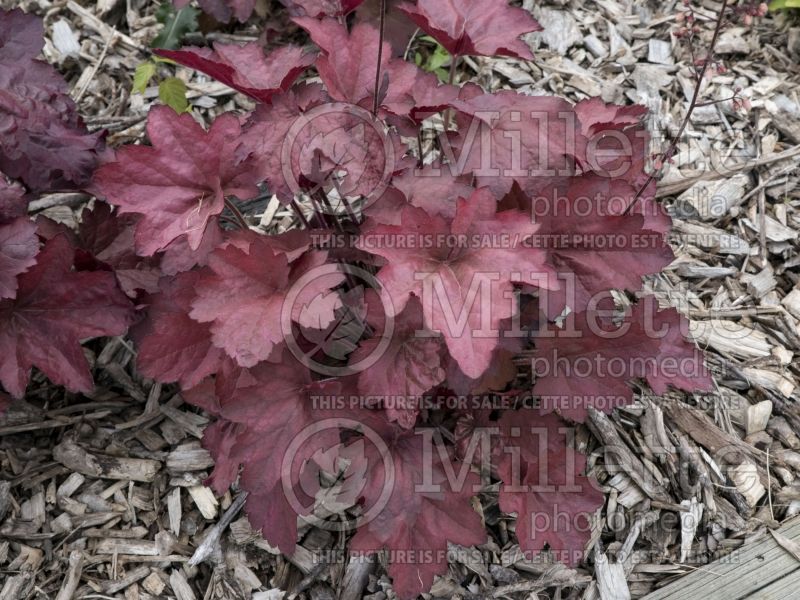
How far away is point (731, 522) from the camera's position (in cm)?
177

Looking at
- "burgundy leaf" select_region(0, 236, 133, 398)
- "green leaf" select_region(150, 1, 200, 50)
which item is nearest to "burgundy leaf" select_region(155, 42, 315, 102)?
"burgundy leaf" select_region(0, 236, 133, 398)

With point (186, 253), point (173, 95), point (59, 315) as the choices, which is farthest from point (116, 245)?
point (173, 95)

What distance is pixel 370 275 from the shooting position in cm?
166

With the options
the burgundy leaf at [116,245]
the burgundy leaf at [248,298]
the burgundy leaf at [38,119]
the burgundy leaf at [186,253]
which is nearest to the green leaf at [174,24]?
the burgundy leaf at [38,119]

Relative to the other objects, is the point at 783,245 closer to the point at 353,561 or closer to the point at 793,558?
the point at 793,558

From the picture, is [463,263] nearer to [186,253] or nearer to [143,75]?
[186,253]

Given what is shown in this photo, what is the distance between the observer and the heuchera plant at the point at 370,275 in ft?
4.45

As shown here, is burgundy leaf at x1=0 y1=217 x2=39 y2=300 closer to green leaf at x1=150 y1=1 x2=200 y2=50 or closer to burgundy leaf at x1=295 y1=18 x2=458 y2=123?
burgundy leaf at x1=295 y1=18 x2=458 y2=123

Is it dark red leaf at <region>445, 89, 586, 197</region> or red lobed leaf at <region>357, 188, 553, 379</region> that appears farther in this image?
dark red leaf at <region>445, 89, 586, 197</region>

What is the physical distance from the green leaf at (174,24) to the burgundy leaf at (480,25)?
1.11 m

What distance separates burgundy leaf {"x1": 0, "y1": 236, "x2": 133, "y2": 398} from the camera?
158 cm

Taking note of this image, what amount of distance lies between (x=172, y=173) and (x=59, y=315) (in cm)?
42

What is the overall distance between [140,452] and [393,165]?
1019 mm

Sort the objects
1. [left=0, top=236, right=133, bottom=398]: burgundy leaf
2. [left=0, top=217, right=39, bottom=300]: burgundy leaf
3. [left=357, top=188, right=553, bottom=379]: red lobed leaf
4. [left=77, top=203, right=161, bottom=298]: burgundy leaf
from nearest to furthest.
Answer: [left=357, top=188, right=553, bottom=379]: red lobed leaf → [left=0, top=217, right=39, bottom=300]: burgundy leaf → [left=0, top=236, right=133, bottom=398]: burgundy leaf → [left=77, top=203, right=161, bottom=298]: burgundy leaf
